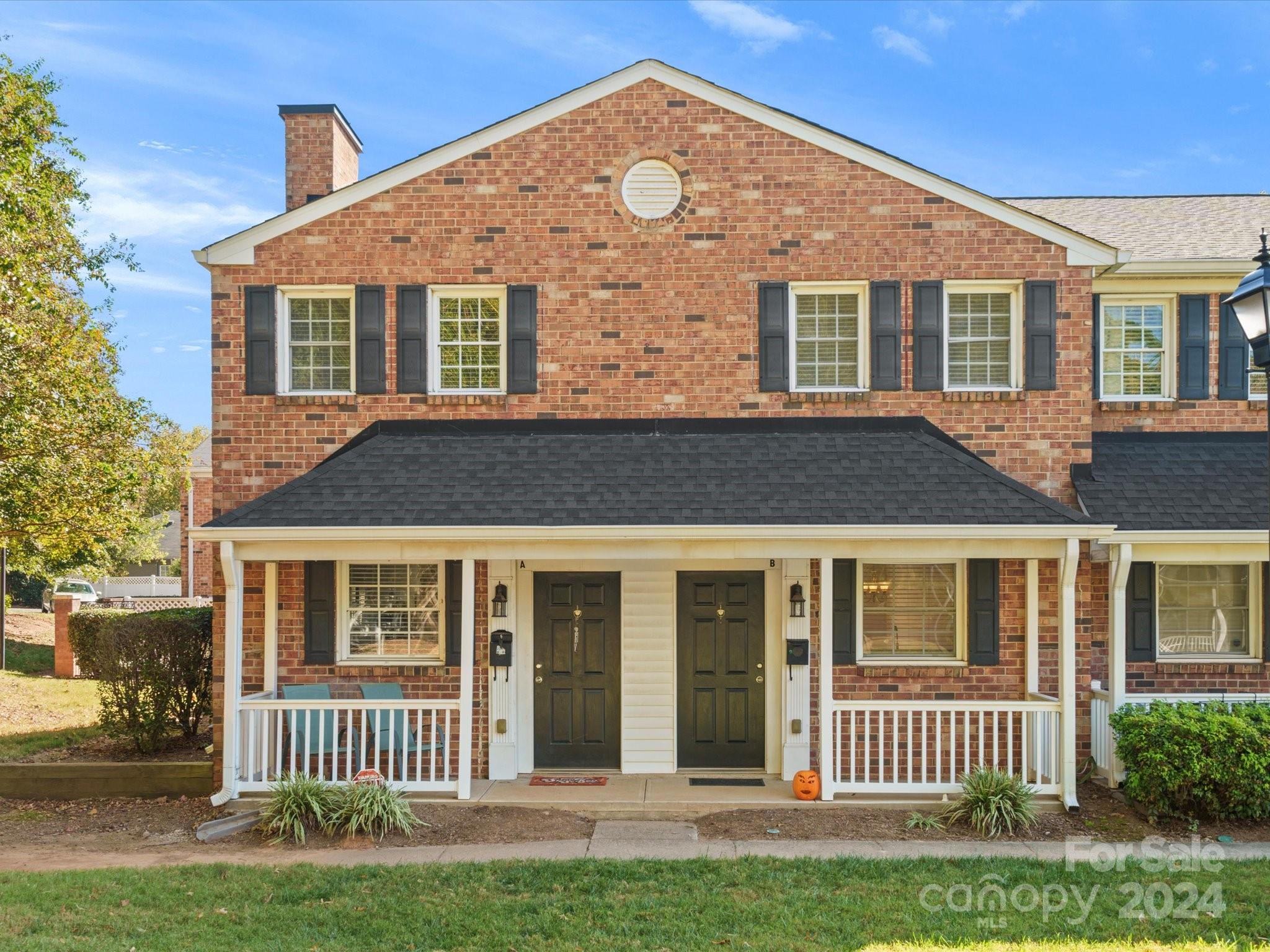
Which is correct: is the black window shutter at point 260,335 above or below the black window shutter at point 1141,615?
above

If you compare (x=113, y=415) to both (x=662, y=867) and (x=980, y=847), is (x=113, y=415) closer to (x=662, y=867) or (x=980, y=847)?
(x=662, y=867)

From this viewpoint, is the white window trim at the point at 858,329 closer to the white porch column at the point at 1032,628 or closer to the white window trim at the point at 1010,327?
the white window trim at the point at 1010,327

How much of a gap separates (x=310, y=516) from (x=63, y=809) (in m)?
3.90

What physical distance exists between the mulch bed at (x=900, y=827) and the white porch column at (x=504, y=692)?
7.75ft

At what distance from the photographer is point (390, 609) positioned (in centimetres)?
1030

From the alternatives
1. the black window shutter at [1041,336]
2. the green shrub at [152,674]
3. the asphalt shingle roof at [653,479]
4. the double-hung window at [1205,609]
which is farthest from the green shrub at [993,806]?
the green shrub at [152,674]

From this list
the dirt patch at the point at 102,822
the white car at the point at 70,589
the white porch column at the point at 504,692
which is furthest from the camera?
the white car at the point at 70,589

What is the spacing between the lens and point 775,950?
572 cm

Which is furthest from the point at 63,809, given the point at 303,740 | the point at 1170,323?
the point at 1170,323

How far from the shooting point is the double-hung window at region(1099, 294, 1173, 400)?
1108 centimetres

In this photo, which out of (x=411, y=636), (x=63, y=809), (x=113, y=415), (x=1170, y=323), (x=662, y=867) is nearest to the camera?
(x=662, y=867)

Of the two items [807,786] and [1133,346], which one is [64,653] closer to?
[807,786]

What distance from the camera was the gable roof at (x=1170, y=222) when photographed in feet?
36.7

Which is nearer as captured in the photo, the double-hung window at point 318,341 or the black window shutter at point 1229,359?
the double-hung window at point 318,341
